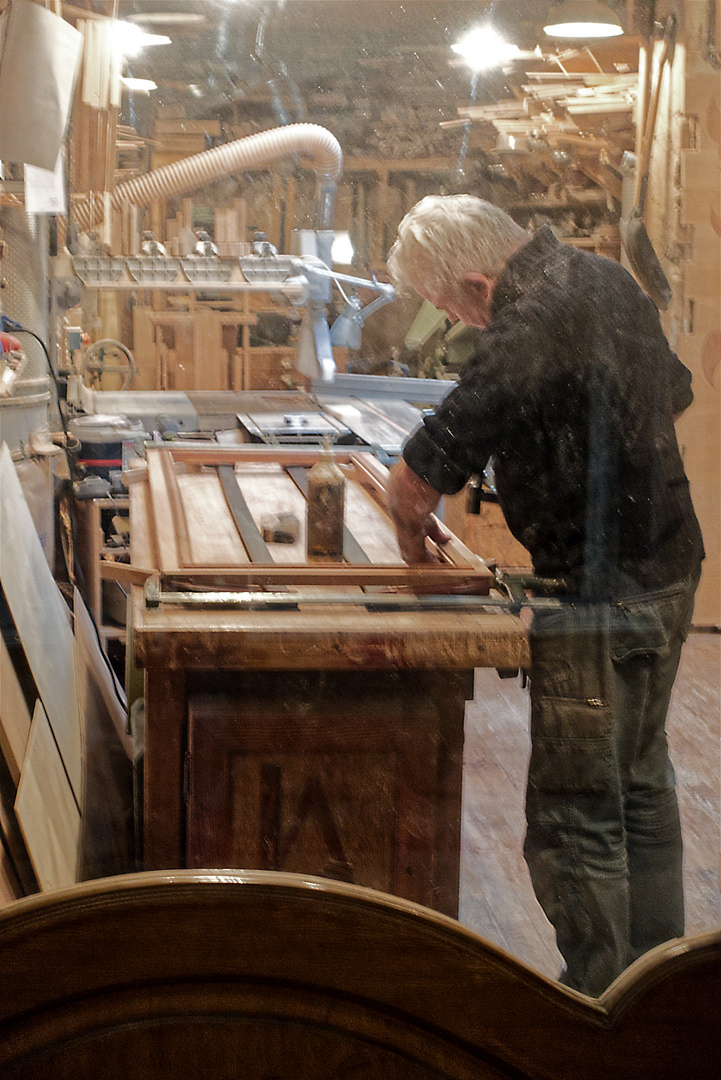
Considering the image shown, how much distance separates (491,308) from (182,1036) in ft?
2.00

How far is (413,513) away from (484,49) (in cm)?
43

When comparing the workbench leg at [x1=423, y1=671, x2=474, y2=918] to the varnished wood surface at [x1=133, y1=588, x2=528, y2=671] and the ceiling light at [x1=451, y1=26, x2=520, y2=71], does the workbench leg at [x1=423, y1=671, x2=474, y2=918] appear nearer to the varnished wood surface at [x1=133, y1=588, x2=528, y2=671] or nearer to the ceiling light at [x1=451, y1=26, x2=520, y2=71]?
the varnished wood surface at [x1=133, y1=588, x2=528, y2=671]

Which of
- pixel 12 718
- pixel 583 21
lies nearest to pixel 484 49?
pixel 583 21

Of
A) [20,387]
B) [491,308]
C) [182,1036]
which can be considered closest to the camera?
[182,1036]

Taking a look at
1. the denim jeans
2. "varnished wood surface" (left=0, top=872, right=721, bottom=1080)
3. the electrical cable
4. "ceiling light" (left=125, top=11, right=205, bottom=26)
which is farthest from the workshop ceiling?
"varnished wood surface" (left=0, top=872, right=721, bottom=1080)

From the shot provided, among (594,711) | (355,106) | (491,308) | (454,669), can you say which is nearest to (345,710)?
(454,669)

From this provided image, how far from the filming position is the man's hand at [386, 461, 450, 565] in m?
0.91

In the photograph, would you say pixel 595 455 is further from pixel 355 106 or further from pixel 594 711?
pixel 355 106

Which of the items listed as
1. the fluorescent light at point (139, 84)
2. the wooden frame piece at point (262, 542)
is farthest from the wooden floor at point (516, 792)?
the fluorescent light at point (139, 84)

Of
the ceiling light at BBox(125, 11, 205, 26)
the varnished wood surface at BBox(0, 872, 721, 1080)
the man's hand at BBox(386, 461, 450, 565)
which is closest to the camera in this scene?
the varnished wood surface at BBox(0, 872, 721, 1080)

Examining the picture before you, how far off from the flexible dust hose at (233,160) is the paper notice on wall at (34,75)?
0.07m

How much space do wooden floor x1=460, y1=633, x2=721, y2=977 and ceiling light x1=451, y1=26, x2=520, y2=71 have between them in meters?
0.55

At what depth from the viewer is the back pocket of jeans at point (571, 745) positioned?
0.85 metres

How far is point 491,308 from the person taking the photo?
0.79 meters
